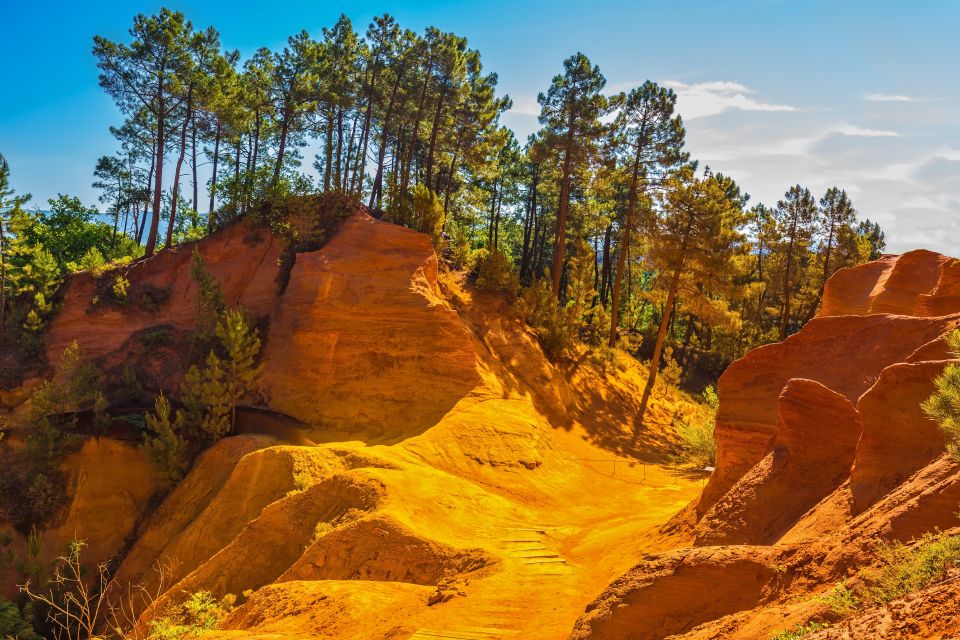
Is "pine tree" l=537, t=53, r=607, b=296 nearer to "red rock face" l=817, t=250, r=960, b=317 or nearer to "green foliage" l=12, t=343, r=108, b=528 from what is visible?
"red rock face" l=817, t=250, r=960, b=317

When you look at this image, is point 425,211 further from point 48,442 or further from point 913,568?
point 913,568

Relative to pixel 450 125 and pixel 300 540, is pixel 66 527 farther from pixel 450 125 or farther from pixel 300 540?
pixel 450 125

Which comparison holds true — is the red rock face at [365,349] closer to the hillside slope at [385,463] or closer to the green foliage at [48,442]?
the hillside slope at [385,463]

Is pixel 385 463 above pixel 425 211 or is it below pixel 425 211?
below

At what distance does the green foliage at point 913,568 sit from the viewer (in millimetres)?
4840

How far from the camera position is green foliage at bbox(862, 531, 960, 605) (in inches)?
191

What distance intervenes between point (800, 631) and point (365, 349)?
20429mm

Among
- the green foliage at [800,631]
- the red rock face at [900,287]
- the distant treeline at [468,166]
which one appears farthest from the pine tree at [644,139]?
the green foliage at [800,631]

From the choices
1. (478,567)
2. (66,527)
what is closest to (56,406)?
(66,527)

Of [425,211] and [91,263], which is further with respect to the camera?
[91,263]

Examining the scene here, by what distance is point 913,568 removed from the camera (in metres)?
4.95

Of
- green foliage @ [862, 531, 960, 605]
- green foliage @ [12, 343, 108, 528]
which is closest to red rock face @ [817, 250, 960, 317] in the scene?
green foliage @ [862, 531, 960, 605]

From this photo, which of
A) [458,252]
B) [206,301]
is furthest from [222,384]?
[458,252]

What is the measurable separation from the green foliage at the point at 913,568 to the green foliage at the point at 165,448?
20.6 metres
